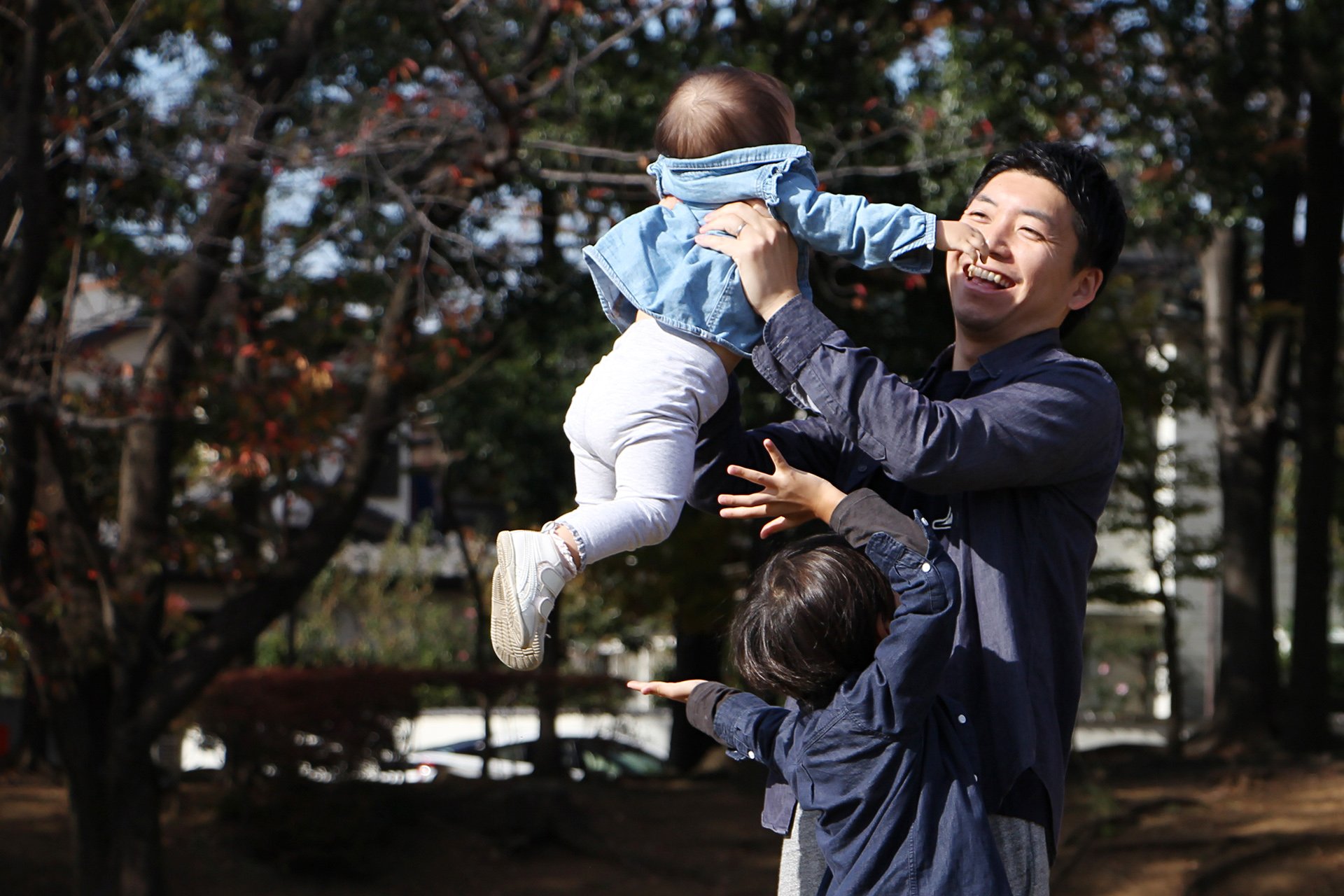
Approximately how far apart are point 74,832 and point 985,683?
253 inches

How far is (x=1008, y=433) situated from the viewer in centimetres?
172

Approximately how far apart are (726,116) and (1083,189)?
562 mm

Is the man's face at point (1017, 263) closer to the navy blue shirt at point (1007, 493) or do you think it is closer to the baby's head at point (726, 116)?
the navy blue shirt at point (1007, 493)

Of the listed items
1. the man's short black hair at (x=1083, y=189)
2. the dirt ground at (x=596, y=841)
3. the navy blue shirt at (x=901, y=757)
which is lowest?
the dirt ground at (x=596, y=841)

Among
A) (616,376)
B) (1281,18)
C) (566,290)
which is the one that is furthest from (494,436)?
(616,376)

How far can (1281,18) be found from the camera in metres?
9.03

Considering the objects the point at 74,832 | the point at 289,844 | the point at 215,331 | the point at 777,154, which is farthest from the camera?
the point at 289,844

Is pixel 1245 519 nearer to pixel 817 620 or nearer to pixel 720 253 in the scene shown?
pixel 720 253

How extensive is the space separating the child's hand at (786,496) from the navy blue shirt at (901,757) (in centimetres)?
6

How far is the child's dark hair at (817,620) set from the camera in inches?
Result: 72.2

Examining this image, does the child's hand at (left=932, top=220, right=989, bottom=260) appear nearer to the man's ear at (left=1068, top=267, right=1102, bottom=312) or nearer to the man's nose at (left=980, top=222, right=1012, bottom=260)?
the man's nose at (left=980, top=222, right=1012, bottom=260)

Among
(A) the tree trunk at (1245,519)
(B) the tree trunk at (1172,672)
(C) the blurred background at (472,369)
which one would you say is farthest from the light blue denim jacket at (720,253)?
(B) the tree trunk at (1172,672)

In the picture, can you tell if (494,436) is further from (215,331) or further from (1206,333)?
(1206,333)

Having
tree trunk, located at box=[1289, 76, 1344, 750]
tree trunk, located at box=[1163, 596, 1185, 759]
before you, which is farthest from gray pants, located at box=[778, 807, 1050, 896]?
tree trunk, located at box=[1163, 596, 1185, 759]
